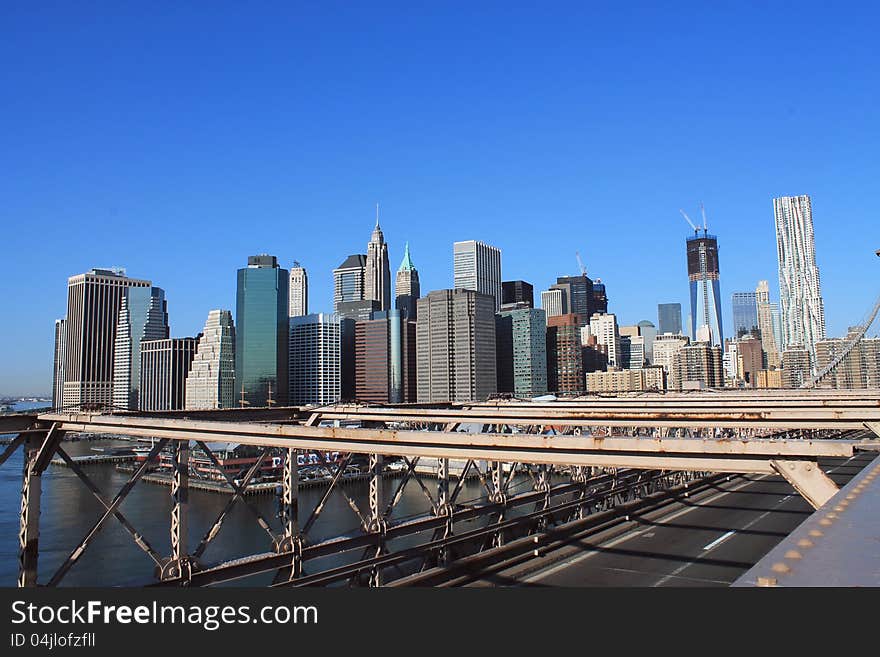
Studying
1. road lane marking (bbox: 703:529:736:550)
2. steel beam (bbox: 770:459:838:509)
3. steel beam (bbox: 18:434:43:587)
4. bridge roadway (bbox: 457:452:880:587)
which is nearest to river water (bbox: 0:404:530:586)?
bridge roadway (bbox: 457:452:880:587)

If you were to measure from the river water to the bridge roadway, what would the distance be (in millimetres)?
6898

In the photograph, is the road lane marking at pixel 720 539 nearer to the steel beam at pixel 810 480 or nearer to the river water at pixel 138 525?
the river water at pixel 138 525

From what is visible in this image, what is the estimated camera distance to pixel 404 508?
259 feet

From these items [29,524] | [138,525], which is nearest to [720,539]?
[29,524]

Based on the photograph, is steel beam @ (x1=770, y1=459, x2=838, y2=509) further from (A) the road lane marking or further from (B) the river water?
(B) the river water

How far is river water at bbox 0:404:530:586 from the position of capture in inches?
1989

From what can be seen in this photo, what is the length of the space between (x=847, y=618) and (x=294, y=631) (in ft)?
13.1

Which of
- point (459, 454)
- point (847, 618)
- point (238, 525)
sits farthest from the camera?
point (238, 525)

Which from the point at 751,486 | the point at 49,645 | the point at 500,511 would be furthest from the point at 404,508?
the point at 49,645

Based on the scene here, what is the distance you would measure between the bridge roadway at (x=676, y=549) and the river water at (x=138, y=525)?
6898mm

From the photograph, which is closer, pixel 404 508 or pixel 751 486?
pixel 751 486

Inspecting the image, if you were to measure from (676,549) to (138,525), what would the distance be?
58.6 m

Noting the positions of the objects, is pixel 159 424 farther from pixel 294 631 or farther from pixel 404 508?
pixel 404 508

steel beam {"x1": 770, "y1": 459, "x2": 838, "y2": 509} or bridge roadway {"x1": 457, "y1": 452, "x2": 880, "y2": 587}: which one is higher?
steel beam {"x1": 770, "y1": 459, "x2": 838, "y2": 509}
